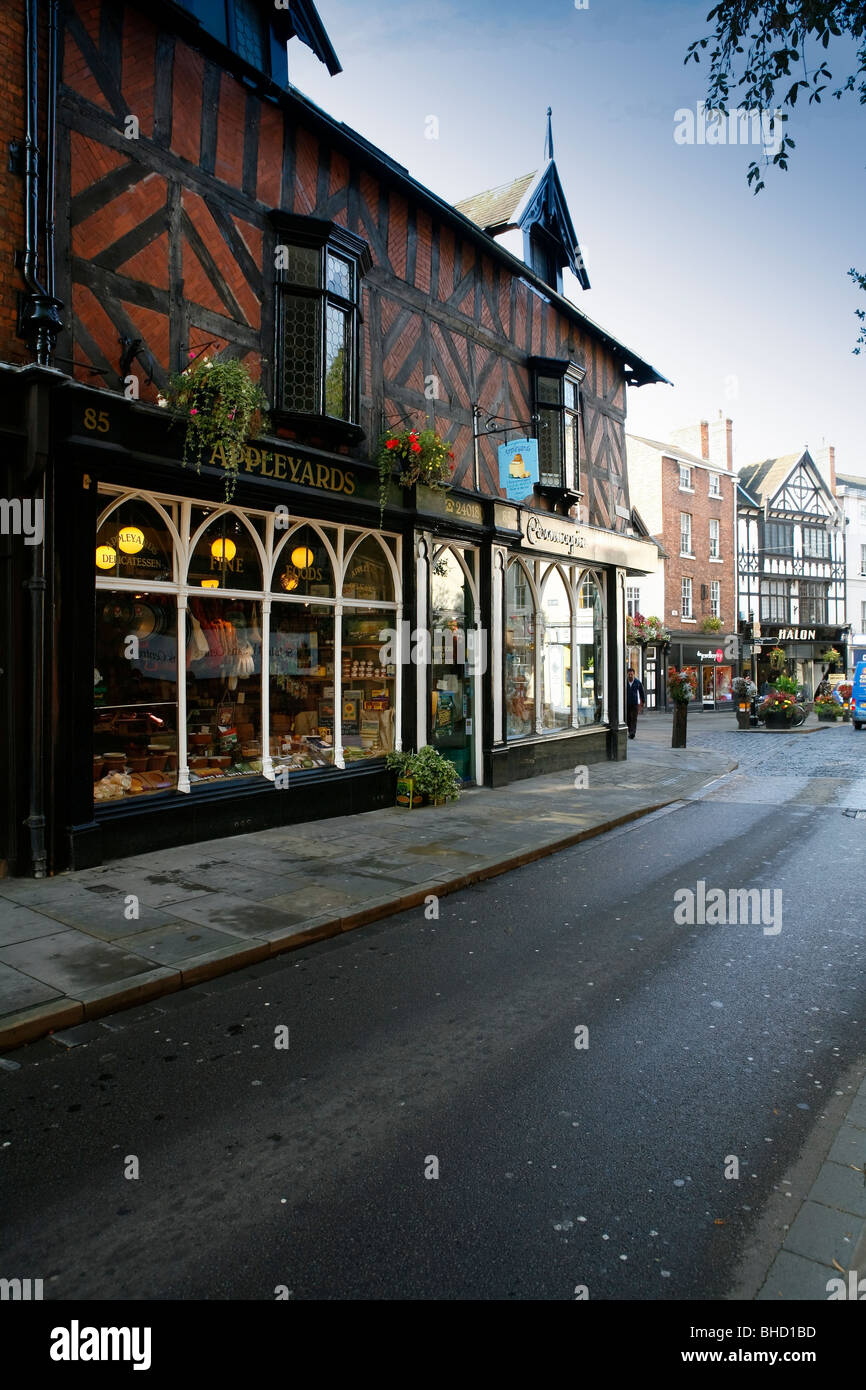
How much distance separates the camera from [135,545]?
28.2 ft

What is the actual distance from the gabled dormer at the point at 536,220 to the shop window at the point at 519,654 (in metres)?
6.53

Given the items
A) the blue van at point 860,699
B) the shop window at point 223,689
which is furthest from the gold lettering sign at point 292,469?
the blue van at point 860,699

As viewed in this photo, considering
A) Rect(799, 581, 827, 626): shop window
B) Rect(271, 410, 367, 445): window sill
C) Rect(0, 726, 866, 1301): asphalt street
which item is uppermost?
Rect(799, 581, 827, 626): shop window

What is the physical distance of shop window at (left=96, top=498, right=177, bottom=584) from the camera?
834cm

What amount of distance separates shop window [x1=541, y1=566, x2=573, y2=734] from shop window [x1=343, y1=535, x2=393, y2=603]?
16.0ft

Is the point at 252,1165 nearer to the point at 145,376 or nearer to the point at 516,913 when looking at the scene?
the point at 516,913

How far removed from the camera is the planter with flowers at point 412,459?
36.3ft

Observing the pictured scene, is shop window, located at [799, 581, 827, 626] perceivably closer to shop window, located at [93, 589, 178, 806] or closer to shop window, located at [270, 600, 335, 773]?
shop window, located at [270, 600, 335, 773]

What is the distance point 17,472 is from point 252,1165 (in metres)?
6.59

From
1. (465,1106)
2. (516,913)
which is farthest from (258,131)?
(465,1106)

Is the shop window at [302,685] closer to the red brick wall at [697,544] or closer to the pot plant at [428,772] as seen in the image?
the pot plant at [428,772]

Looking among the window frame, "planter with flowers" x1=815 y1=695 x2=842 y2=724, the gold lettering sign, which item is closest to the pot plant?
the gold lettering sign

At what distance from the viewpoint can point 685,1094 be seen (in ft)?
12.6

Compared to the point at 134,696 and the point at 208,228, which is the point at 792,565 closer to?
the point at 208,228
